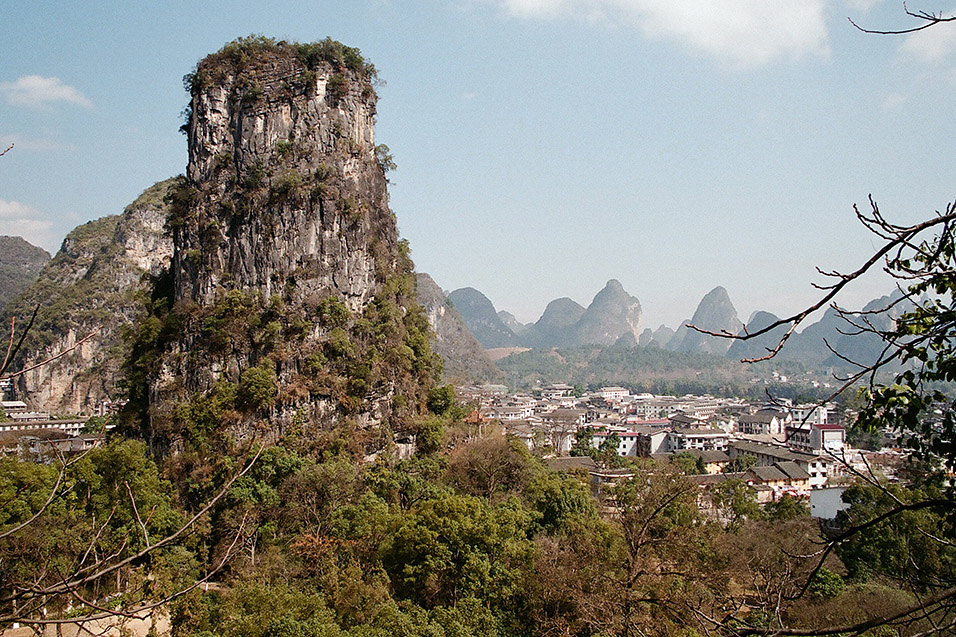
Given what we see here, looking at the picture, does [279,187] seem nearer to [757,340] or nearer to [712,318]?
[757,340]

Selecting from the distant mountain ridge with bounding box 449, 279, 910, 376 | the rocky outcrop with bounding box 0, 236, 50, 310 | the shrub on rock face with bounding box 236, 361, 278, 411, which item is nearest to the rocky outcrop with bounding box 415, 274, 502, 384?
the rocky outcrop with bounding box 0, 236, 50, 310

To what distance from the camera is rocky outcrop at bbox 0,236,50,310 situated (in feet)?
198

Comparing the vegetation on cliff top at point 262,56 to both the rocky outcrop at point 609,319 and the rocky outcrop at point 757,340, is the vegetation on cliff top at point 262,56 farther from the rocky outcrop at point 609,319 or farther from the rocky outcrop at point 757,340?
the rocky outcrop at point 609,319

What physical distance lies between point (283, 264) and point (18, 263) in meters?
66.4

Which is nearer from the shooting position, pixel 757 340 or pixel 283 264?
pixel 283 264

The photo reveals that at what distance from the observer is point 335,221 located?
15.8 meters

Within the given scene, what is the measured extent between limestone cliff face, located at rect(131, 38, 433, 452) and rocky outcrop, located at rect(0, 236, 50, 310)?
5407 cm

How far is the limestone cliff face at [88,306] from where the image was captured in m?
35.0

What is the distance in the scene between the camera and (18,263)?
66750mm

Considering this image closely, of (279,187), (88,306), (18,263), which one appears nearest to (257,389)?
(279,187)

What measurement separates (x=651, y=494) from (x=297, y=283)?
30.4 feet

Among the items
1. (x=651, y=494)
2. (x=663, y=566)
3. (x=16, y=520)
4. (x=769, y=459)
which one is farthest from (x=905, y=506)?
(x=769, y=459)

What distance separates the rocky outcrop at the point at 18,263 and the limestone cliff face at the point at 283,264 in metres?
54.1

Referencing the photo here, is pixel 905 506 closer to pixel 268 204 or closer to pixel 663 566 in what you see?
pixel 663 566
